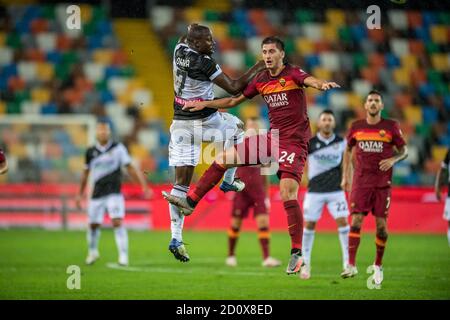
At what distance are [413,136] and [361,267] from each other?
33.3ft

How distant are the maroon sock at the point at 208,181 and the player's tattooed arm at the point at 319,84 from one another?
1.38m

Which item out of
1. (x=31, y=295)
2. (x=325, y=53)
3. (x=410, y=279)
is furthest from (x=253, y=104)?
(x=31, y=295)

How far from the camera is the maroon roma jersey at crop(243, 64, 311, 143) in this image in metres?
10.0

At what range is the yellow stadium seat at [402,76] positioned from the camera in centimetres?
2481

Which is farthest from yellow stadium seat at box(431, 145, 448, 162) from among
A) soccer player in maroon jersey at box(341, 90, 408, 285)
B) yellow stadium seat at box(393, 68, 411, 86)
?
soccer player in maroon jersey at box(341, 90, 408, 285)

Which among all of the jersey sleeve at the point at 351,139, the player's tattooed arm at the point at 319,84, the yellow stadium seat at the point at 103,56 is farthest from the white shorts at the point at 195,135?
the yellow stadium seat at the point at 103,56

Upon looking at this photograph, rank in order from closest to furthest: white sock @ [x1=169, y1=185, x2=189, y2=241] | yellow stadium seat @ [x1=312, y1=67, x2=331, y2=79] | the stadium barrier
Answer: white sock @ [x1=169, y1=185, x2=189, y2=241], the stadium barrier, yellow stadium seat @ [x1=312, y1=67, x2=331, y2=79]

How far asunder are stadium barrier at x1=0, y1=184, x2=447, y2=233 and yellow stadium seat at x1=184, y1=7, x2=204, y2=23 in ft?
18.3

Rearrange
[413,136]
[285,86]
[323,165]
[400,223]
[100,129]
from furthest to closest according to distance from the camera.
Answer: [413,136] → [400,223] → [100,129] → [323,165] → [285,86]

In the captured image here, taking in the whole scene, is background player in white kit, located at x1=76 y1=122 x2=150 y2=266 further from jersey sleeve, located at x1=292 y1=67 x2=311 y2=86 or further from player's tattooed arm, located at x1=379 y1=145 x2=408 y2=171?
jersey sleeve, located at x1=292 y1=67 x2=311 y2=86

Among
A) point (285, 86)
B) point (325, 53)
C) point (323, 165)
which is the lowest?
point (323, 165)

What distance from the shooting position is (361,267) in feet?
48.5

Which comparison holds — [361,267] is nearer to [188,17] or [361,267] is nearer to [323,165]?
[323,165]

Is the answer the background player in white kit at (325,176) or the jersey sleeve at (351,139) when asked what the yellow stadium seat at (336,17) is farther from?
the jersey sleeve at (351,139)
